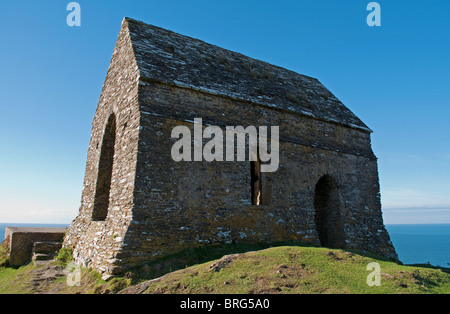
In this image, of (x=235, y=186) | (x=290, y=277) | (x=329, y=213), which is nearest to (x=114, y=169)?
(x=235, y=186)

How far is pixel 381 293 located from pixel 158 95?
843cm

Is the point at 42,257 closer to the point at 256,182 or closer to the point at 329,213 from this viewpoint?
the point at 256,182

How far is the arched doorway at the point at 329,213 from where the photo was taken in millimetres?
14195

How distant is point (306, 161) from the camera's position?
13.6m

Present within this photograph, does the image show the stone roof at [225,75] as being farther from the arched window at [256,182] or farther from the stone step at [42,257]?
the stone step at [42,257]

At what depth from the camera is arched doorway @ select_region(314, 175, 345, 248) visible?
1420 centimetres

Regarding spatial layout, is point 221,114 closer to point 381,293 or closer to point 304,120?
point 304,120

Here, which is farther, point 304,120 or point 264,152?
point 304,120

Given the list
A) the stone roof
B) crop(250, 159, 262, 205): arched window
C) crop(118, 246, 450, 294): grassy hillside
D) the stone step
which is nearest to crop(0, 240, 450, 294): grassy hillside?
crop(118, 246, 450, 294): grassy hillside

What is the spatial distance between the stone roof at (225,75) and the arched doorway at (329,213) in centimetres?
330

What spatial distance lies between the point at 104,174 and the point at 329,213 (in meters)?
10.2

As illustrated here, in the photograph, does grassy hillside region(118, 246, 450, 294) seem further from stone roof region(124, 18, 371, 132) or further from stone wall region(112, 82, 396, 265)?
stone roof region(124, 18, 371, 132)

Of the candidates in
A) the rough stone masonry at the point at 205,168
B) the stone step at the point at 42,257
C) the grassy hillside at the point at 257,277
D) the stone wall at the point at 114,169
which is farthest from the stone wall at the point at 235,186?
the stone step at the point at 42,257
